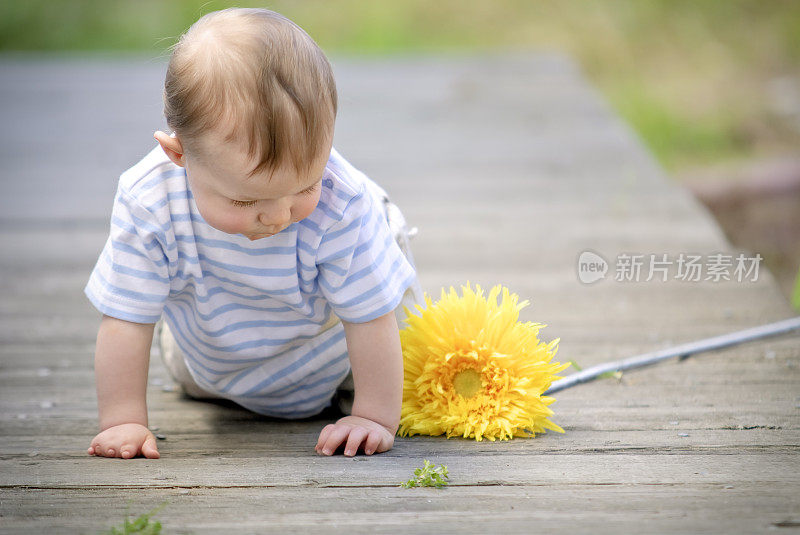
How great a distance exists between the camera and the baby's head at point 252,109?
4.39 ft

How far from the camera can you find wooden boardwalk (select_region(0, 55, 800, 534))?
1.34 m

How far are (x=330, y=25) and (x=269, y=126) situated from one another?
6.40 metres

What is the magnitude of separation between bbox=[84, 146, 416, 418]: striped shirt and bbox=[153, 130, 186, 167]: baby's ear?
8 centimetres

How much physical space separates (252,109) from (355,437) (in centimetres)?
55

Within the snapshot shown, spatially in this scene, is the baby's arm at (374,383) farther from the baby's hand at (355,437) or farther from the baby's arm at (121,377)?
the baby's arm at (121,377)

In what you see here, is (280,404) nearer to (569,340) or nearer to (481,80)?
(569,340)

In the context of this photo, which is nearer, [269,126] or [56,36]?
[269,126]

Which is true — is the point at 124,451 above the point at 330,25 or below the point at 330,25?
below

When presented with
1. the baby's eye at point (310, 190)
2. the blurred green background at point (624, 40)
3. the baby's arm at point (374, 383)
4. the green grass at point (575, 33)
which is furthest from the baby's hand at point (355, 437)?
the green grass at point (575, 33)

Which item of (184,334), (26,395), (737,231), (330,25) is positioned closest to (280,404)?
(184,334)

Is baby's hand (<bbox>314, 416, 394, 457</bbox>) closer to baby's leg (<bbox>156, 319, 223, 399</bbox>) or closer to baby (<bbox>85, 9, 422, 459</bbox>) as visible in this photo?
baby (<bbox>85, 9, 422, 459</bbox>)

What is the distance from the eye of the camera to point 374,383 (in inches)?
62.7

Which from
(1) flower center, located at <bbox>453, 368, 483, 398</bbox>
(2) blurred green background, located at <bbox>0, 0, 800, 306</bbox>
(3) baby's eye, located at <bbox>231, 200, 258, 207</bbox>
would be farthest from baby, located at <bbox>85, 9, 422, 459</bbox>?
(2) blurred green background, located at <bbox>0, 0, 800, 306</bbox>

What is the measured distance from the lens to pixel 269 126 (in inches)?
52.6
